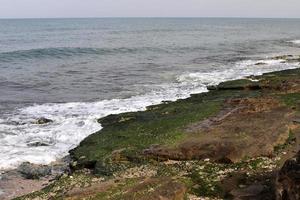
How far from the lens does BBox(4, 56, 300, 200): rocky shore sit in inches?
604

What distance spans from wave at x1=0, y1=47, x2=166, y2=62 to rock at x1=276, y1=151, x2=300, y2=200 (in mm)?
60084

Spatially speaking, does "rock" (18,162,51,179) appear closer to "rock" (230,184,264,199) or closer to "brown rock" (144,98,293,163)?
"brown rock" (144,98,293,163)

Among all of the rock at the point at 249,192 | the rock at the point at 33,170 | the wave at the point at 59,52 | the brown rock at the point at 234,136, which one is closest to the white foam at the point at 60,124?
the rock at the point at 33,170

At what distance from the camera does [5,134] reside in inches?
1040

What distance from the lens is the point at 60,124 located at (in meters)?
28.4

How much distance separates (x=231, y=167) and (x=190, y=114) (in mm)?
7366

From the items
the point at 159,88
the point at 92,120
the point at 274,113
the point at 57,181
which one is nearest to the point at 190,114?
the point at 274,113

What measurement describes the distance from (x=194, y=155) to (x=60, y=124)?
11.8 m

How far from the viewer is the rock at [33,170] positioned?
66.5ft

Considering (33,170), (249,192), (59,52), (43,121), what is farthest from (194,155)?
(59,52)

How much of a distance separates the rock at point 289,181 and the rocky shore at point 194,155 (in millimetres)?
27

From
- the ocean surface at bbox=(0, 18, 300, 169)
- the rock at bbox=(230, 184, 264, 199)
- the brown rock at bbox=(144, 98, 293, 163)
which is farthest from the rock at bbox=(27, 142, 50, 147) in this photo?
the rock at bbox=(230, 184, 264, 199)

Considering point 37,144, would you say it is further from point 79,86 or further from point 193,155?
point 79,86

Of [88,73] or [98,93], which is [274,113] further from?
[88,73]
